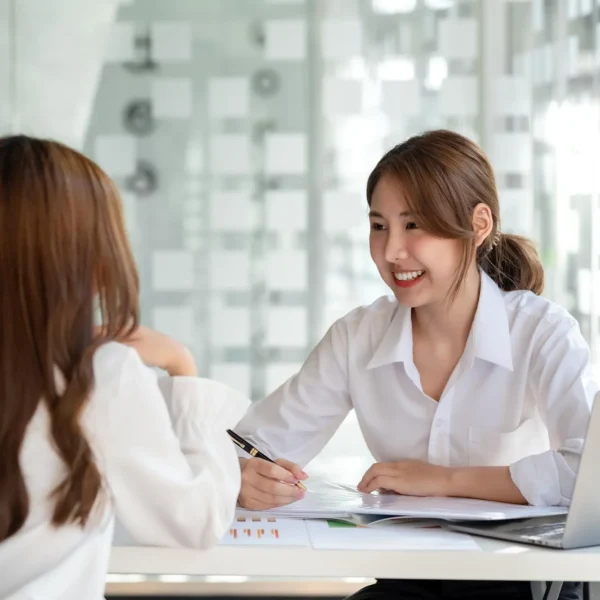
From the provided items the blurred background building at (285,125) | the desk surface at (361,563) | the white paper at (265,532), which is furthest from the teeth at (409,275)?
the blurred background building at (285,125)

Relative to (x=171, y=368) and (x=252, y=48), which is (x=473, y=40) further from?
(x=171, y=368)

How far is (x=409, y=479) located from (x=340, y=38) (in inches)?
95.9

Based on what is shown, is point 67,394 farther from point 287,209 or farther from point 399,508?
point 287,209

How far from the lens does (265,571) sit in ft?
3.86

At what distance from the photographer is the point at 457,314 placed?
1.88 m

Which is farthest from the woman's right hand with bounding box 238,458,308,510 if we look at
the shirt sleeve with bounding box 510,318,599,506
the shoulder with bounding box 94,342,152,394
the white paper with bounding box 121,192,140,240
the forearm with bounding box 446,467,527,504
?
the white paper with bounding box 121,192,140,240

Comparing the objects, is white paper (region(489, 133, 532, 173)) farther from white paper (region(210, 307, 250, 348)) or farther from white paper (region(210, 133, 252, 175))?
white paper (region(210, 307, 250, 348))

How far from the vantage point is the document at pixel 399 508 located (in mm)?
1316

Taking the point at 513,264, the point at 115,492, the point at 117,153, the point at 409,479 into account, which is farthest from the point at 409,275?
the point at 117,153

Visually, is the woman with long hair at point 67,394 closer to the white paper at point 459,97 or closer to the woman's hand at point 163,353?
the woman's hand at point 163,353

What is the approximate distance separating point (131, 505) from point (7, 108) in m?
2.83

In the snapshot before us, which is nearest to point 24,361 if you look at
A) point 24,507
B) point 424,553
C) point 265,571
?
point 24,507

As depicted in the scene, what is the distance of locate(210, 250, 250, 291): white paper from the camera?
12.1ft

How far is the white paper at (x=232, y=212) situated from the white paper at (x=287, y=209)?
7 centimetres
